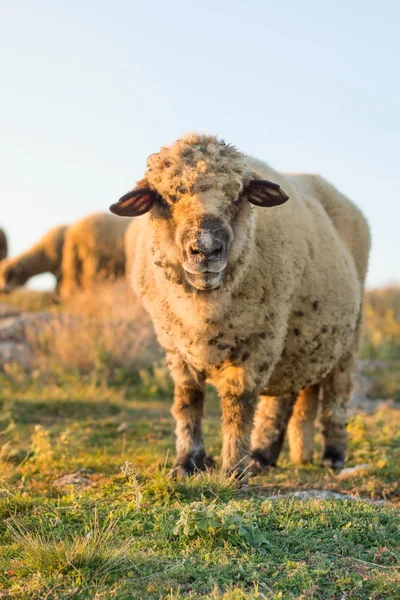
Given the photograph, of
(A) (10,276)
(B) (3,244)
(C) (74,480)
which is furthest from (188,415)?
(A) (10,276)

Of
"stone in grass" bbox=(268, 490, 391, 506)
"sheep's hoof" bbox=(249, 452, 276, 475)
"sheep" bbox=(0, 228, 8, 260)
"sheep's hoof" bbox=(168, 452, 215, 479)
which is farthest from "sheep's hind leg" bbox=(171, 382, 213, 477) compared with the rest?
"sheep" bbox=(0, 228, 8, 260)

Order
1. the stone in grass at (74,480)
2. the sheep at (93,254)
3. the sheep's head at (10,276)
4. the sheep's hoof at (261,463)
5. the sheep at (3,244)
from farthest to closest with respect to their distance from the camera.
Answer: the sheep's head at (10,276)
the sheep at (93,254)
the sheep at (3,244)
the sheep's hoof at (261,463)
the stone in grass at (74,480)

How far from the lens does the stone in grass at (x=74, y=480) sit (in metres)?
5.62

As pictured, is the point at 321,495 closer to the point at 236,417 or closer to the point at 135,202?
the point at 236,417

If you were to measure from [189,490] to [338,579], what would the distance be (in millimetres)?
1601

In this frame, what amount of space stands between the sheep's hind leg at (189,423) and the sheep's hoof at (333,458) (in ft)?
6.13

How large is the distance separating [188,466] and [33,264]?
49.6 ft

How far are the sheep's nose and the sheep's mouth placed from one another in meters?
0.13

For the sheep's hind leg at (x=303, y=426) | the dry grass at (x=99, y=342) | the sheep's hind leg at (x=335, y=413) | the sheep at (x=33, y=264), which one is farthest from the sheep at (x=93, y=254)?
the sheep's hind leg at (x=335, y=413)

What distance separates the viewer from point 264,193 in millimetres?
5039

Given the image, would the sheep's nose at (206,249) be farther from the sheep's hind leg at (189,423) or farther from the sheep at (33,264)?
the sheep at (33,264)

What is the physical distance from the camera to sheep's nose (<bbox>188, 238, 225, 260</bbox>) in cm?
438

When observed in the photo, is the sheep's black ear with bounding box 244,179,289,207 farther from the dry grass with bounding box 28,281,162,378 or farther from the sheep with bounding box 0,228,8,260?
the sheep with bounding box 0,228,8,260

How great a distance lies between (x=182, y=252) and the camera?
459 cm
